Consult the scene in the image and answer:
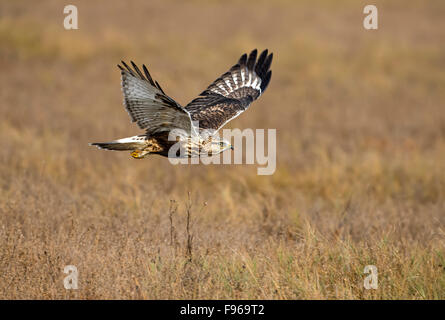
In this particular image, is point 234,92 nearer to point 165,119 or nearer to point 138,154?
point 138,154

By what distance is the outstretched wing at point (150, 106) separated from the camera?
4578mm

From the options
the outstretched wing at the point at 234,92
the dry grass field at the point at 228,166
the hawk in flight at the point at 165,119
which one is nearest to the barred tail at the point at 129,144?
the hawk in flight at the point at 165,119

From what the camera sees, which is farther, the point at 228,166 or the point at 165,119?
the point at 228,166

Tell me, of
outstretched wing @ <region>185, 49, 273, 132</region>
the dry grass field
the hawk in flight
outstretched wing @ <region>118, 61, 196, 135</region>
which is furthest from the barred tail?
outstretched wing @ <region>185, 49, 273, 132</region>

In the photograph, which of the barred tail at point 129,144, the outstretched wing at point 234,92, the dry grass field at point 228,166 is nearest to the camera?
the dry grass field at point 228,166

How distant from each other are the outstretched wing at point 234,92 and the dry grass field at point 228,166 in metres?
1.06

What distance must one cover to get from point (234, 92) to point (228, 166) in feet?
6.64

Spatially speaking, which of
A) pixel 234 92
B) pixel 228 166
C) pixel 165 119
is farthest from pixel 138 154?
pixel 228 166

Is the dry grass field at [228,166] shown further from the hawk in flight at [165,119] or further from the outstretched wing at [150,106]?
the outstretched wing at [150,106]

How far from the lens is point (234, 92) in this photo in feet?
23.7

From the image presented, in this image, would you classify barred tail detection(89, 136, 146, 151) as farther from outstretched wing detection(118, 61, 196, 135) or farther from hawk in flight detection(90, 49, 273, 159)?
outstretched wing detection(118, 61, 196, 135)

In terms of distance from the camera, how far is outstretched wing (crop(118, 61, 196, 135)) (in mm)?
4578

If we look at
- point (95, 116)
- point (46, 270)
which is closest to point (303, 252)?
point (46, 270)
